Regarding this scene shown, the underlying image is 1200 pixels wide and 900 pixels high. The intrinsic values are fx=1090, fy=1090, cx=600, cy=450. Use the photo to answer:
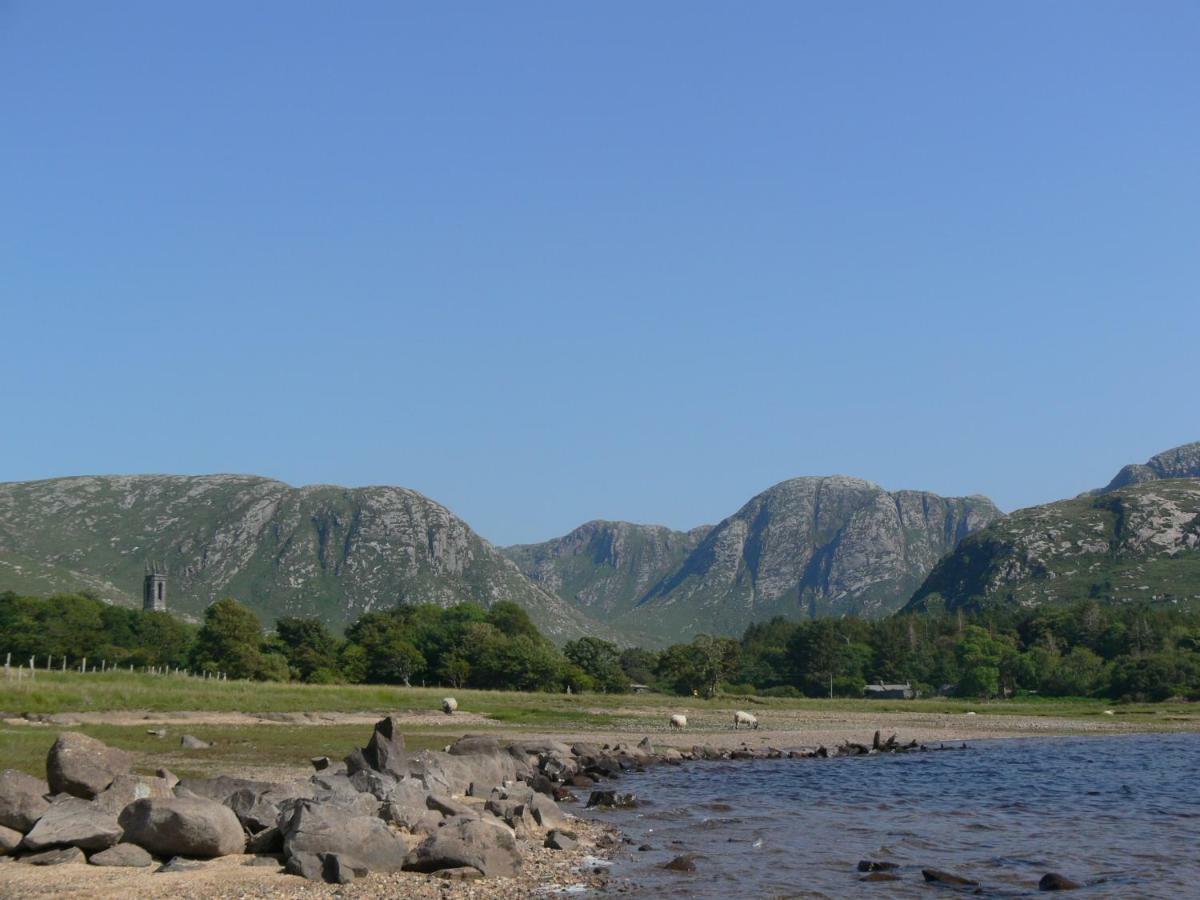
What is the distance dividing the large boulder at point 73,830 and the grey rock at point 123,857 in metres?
0.27

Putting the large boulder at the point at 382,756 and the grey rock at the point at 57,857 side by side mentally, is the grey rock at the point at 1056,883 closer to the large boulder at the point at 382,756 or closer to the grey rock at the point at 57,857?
the large boulder at the point at 382,756

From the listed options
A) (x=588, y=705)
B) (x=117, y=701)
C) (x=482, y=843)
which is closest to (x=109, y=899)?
(x=482, y=843)

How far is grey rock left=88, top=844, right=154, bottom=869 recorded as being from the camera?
803 inches

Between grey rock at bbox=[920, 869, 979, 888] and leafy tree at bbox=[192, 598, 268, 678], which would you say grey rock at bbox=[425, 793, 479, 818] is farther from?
leafy tree at bbox=[192, 598, 268, 678]

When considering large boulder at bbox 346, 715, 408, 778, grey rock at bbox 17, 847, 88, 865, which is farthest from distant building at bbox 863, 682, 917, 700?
grey rock at bbox 17, 847, 88, 865

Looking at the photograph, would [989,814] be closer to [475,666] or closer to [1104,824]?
[1104,824]

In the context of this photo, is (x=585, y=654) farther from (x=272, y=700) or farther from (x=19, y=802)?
(x=19, y=802)

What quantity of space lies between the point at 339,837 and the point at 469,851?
8.27 feet

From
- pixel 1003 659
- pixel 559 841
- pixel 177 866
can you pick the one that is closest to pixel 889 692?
pixel 1003 659

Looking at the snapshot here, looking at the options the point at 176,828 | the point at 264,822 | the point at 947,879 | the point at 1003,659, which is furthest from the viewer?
the point at 1003,659

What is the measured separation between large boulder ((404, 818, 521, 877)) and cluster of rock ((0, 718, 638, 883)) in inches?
0.8

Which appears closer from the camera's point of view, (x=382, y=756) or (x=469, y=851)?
Answer: (x=469, y=851)

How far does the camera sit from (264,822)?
75.3 feet

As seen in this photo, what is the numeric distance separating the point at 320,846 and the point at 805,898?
9.39 meters
